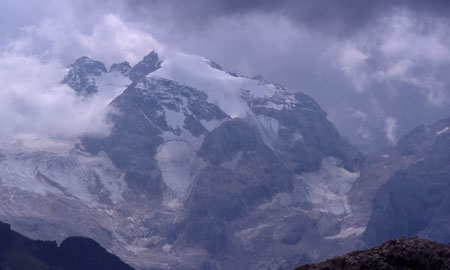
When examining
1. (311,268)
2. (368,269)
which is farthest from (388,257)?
(311,268)

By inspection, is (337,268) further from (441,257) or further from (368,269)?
(441,257)

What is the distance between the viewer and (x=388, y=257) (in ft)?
257

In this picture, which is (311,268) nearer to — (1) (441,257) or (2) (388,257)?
(2) (388,257)

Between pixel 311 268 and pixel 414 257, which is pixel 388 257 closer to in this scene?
pixel 414 257

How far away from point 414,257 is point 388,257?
2.65 meters

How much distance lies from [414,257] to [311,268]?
35.6 ft

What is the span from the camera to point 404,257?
78062mm

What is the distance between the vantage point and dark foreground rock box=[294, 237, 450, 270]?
77750 mm

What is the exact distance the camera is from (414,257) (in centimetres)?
7825

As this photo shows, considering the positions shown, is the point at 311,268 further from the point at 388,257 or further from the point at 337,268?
the point at 388,257

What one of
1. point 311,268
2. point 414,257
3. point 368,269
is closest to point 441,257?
point 414,257

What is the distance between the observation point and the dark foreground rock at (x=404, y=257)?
77750mm

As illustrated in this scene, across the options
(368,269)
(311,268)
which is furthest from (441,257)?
(311,268)

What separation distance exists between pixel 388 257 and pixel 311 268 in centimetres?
839
